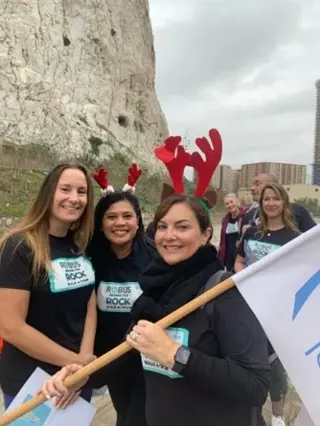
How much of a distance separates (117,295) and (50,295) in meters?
0.38

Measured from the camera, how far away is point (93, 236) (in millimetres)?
2324

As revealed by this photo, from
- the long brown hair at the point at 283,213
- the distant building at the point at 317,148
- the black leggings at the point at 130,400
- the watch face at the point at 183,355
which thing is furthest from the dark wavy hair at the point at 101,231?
the distant building at the point at 317,148

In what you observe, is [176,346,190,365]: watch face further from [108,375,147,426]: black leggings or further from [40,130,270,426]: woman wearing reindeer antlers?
[108,375,147,426]: black leggings

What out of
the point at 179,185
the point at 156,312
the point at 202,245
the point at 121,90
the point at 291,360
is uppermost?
the point at 121,90

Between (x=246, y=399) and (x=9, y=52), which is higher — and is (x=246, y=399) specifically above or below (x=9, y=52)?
below

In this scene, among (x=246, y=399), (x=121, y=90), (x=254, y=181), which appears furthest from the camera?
(x=121, y=90)

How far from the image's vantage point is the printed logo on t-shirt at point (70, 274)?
6.41 ft

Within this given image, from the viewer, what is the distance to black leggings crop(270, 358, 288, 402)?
292 cm

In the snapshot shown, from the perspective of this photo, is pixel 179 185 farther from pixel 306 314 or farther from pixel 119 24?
pixel 119 24

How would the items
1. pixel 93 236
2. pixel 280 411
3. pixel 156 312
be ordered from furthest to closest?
pixel 280 411
pixel 93 236
pixel 156 312

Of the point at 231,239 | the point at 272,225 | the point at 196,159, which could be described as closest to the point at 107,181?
the point at 196,159

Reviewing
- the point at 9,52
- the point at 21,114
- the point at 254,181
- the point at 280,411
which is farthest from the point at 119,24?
the point at 280,411

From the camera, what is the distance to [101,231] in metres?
2.31

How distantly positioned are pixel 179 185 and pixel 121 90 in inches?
1254
